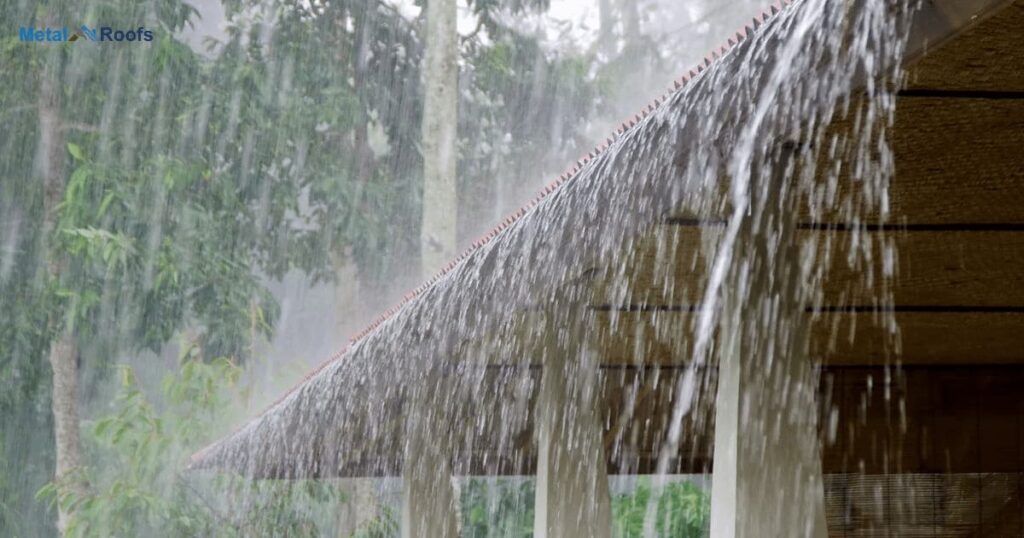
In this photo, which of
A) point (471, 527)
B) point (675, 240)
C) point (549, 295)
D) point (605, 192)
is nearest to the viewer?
point (605, 192)

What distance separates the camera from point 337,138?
17.2 m

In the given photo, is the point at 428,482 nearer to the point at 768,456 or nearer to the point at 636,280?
the point at 636,280

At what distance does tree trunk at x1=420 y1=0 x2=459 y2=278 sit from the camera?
13352 millimetres

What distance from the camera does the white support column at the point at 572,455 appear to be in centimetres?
371

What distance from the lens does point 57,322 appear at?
15320mm

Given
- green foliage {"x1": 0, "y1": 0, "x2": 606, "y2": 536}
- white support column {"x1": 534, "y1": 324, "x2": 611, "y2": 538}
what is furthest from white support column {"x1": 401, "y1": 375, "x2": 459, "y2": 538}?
green foliage {"x1": 0, "y1": 0, "x2": 606, "y2": 536}

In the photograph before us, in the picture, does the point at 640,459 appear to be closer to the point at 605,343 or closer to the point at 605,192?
the point at 605,343

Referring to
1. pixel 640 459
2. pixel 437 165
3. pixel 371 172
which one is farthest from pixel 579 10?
pixel 640 459

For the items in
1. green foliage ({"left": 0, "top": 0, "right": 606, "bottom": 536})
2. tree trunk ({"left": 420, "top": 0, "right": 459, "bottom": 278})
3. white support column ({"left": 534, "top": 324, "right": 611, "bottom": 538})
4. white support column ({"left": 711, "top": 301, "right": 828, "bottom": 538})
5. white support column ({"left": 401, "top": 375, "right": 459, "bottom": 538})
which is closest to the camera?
white support column ({"left": 711, "top": 301, "right": 828, "bottom": 538})

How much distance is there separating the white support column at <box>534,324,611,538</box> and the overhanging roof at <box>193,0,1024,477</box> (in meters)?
0.16

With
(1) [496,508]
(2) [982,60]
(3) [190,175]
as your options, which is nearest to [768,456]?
(2) [982,60]

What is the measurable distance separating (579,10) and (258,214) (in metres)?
9.29

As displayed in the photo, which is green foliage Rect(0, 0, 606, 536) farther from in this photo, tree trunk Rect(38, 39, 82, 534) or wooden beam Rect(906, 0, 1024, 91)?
wooden beam Rect(906, 0, 1024, 91)

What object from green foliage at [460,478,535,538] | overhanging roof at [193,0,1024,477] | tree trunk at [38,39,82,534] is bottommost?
green foliage at [460,478,535,538]
